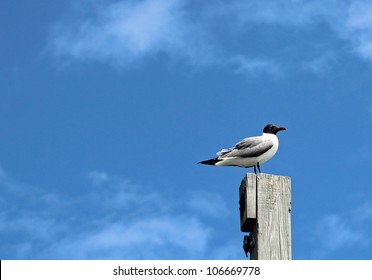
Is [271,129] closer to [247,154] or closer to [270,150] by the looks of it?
[270,150]

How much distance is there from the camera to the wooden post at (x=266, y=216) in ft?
21.6

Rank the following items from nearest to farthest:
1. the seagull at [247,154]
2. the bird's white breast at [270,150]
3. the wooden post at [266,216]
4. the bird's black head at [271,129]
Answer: the wooden post at [266,216] → the seagull at [247,154] → the bird's white breast at [270,150] → the bird's black head at [271,129]

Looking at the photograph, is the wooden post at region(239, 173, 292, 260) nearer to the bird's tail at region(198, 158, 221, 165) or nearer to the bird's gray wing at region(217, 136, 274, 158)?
the bird's gray wing at region(217, 136, 274, 158)

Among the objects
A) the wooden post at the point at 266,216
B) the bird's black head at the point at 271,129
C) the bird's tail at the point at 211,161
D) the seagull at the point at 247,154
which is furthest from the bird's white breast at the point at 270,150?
the wooden post at the point at 266,216

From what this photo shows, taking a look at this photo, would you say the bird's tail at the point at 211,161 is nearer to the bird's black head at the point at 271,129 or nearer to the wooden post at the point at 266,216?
the bird's black head at the point at 271,129

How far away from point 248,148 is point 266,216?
370 centimetres

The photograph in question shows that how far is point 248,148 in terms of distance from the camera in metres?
10.4

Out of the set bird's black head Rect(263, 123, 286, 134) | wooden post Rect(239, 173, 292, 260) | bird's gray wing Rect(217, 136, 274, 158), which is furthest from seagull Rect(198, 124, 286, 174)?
wooden post Rect(239, 173, 292, 260)

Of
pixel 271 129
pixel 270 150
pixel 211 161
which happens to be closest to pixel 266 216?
pixel 211 161

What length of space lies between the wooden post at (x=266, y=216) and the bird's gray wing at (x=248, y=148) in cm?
332
